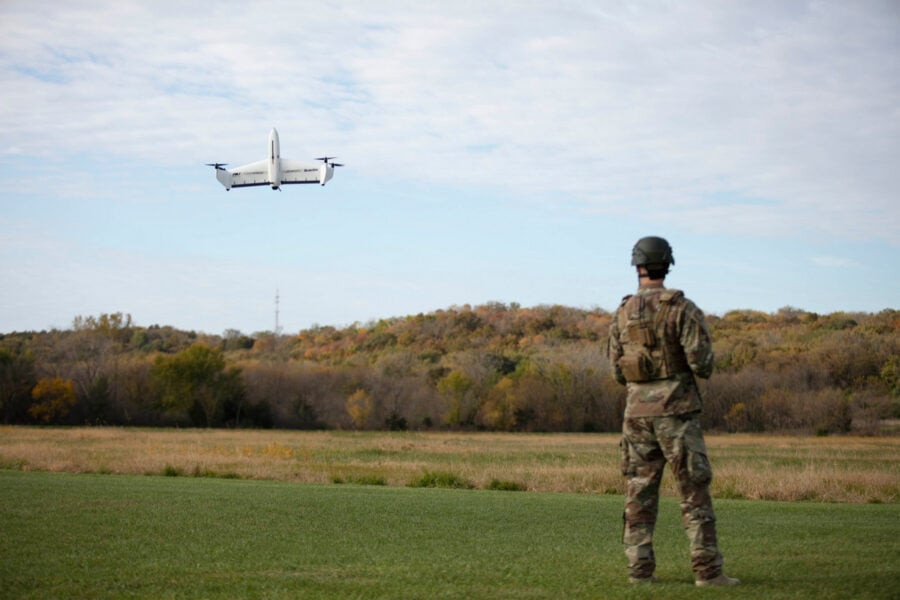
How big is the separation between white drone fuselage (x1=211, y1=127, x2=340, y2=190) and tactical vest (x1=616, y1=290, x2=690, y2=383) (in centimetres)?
4369

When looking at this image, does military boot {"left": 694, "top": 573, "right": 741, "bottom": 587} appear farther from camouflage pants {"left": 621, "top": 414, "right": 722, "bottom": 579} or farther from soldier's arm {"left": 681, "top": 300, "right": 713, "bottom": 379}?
soldier's arm {"left": 681, "top": 300, "right": 713, "bottom": 379}

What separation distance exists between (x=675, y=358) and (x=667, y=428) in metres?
0.54

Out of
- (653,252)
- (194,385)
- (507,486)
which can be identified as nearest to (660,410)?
(653,252)

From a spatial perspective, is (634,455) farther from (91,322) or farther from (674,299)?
(91,322)

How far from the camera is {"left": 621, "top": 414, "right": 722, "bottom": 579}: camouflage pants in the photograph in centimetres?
705

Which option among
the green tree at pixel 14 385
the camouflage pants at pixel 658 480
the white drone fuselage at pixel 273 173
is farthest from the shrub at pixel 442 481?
the green tree at pixel 14 385

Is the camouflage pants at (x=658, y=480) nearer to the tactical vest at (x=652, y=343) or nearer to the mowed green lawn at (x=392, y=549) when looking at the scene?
the mowed green lawn at (x=392, y=549)

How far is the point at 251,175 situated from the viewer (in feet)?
167

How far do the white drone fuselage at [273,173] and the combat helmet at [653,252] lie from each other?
143 ft

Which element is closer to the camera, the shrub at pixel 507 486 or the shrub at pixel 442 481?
the shrub at pixel 507 486

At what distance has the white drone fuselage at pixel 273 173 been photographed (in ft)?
165

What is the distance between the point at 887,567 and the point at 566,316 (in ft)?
540

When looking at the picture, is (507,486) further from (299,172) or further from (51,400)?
(51,400)

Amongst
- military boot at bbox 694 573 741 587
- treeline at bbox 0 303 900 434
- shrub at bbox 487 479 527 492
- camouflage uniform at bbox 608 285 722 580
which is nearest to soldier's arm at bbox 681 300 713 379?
camouflage uniform at bbox 608 285 722 580
